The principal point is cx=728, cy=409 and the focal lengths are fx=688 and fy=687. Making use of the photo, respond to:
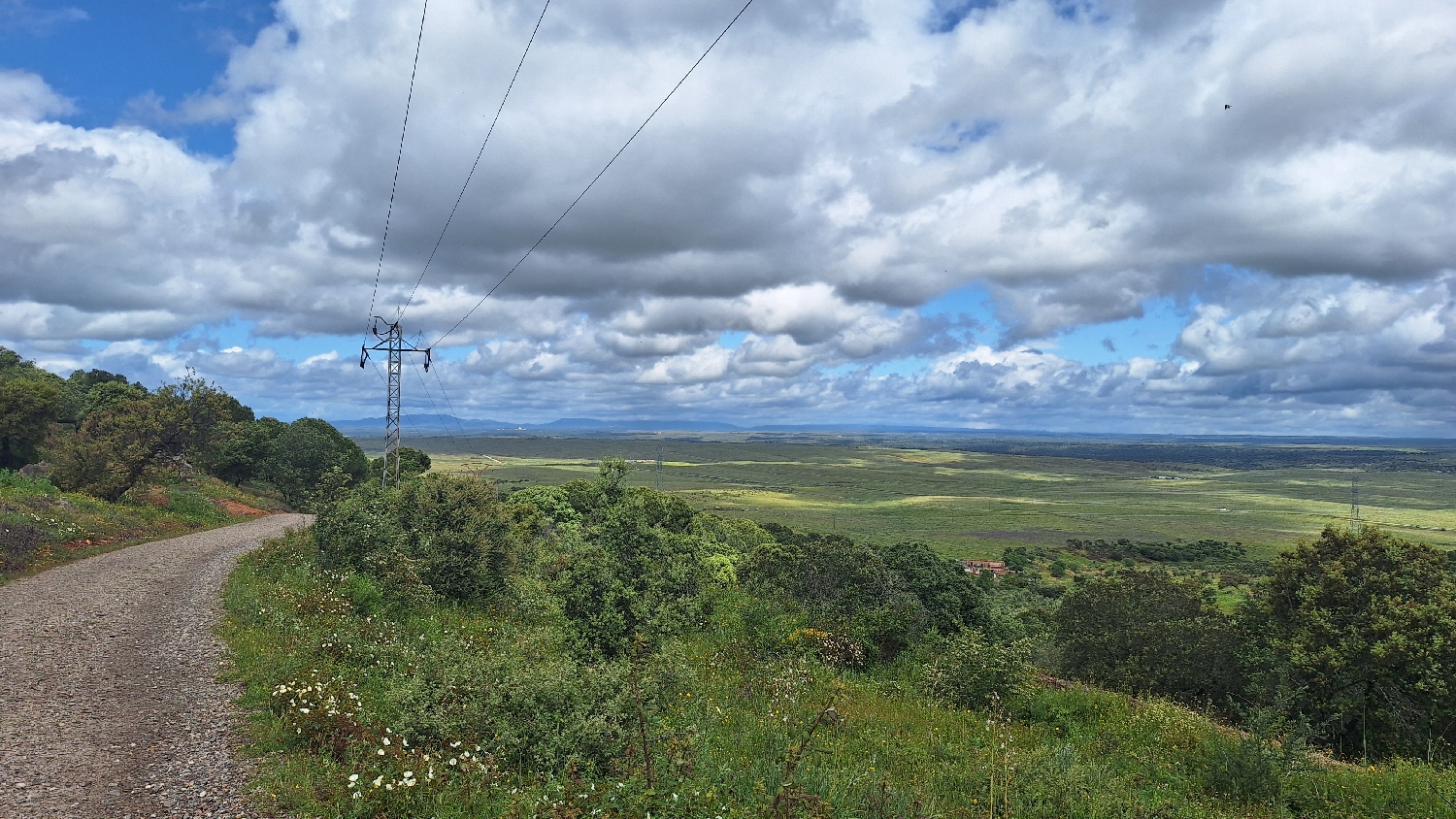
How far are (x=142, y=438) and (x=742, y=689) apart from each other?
118 ft

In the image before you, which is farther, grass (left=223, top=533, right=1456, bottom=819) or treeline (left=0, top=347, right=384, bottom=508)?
treeline (left=0, top=347, right=384, bottom=508)

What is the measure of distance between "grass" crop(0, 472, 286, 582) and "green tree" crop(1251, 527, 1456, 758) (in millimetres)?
38309

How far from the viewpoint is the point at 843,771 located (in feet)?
29.8

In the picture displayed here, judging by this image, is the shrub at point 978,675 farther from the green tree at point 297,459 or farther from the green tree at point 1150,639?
the green tree at point 297,459

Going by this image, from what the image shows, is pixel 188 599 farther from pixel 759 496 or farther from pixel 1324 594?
pixel 759 496

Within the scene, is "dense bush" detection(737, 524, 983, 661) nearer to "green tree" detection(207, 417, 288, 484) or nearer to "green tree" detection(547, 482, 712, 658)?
"green tree" detection(547, 482, 712, 658)

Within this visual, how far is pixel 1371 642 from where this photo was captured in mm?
21719

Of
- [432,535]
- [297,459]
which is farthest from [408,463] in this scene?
[432,535]

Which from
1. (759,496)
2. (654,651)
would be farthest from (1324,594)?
(759,496)

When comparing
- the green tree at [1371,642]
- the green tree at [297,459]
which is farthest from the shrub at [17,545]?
the green tree at [297,459]

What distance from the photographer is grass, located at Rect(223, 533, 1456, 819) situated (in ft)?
23.9

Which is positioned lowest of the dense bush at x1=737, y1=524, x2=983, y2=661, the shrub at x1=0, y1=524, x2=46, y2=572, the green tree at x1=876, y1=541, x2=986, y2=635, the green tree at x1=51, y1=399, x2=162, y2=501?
the green tree at x1=876, y1=541, x2=986, y2=635

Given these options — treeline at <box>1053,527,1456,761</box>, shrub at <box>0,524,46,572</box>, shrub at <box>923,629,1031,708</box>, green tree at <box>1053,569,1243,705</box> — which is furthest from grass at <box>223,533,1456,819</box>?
green tree at <box>1053,569,1243,705</box>

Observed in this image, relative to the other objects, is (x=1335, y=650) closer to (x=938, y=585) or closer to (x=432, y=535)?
(x=938, y=585)
